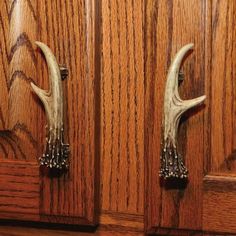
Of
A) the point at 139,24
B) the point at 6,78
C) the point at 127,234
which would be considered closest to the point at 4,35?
the point at 6,78

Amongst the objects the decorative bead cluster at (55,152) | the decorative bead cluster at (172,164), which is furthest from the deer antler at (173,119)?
the decorative bead cluster at (55,152)

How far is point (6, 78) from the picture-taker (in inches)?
19.7

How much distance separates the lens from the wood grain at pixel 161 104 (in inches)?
17.8

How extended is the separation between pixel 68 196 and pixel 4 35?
19 cm

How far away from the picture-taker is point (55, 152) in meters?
0.48

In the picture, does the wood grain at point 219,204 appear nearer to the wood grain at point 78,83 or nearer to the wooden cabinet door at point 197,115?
the wooden cabinet door at point 197,115

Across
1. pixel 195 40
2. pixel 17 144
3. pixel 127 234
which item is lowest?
pixel 127 234

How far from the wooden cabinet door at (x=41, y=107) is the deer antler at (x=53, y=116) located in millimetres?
13

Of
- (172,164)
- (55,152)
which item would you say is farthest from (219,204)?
(55,152)

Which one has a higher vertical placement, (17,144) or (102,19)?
(102,19)

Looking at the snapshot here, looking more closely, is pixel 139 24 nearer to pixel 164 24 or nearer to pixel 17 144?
pixel 164 24

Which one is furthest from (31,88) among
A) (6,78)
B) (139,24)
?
(139,24)

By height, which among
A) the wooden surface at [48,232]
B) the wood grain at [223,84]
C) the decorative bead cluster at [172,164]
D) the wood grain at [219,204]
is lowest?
the wooden surface at [48,232]

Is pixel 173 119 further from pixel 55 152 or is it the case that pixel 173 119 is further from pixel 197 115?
pixel 55 152
